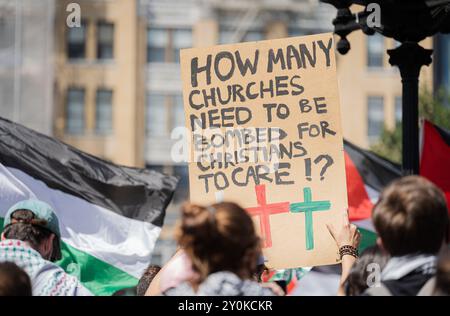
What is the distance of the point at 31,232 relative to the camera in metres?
3.85

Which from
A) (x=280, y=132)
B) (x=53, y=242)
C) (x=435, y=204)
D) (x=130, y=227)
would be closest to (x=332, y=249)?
(x=280, y=132)

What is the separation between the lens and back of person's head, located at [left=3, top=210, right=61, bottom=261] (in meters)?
3.81

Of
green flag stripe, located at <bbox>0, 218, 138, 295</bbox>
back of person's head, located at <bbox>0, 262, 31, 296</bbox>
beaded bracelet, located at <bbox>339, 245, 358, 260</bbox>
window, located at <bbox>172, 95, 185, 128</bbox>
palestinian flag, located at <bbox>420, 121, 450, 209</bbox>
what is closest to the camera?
back of person's head, located at <bbox>0, 262, 31, 296</bbox>

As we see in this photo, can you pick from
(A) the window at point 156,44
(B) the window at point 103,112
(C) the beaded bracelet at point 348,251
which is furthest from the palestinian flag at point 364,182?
(A) the window at point 156,44

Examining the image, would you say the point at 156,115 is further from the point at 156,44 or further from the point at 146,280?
the point at 146,280

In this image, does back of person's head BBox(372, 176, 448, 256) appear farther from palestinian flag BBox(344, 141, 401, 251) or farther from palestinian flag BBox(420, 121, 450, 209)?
palestinian flag BBox(344, 141, 401, 251)

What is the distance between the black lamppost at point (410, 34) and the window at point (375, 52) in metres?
29.3

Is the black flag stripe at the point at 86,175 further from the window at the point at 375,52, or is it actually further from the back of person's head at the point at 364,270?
the window at the point at 375,52

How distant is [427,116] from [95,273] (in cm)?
1399

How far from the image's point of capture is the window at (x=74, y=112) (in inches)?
1334

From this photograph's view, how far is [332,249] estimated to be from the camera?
4.61 m

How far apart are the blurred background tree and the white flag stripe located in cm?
998

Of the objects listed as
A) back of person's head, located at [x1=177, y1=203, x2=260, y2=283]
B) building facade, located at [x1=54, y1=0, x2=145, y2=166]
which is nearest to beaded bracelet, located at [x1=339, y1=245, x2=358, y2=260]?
back of person's head, located at [x1=177, y1=203, x2=260, y2=283]
